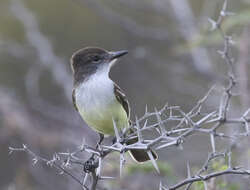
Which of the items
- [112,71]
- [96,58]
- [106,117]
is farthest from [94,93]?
[112,71]

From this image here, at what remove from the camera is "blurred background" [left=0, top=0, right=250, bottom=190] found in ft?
22.5

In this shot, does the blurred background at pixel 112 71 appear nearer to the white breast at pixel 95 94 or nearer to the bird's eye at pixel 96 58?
the white breast at pixel 95 94

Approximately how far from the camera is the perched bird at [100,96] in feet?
16.2

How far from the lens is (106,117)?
4910mm

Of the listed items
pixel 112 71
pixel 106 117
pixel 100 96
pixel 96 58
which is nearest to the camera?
pixel 106 117

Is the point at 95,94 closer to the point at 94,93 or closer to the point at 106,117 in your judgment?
the point at 94,93

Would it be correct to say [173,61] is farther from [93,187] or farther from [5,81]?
[93,187]

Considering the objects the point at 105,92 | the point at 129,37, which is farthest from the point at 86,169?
the point at 129,37

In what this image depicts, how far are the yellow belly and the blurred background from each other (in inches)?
17.1

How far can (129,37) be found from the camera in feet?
33.7

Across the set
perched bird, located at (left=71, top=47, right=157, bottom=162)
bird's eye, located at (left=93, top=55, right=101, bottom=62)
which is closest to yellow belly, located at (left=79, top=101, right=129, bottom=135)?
perched bird, located at (left=71, top=47, right=157, bottom=162)

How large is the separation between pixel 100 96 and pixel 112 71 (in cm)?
558

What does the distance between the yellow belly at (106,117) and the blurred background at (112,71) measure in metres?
0.44

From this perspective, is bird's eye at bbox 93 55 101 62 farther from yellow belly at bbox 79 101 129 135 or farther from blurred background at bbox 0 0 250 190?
blurred background at bbox 0 0 250 190
